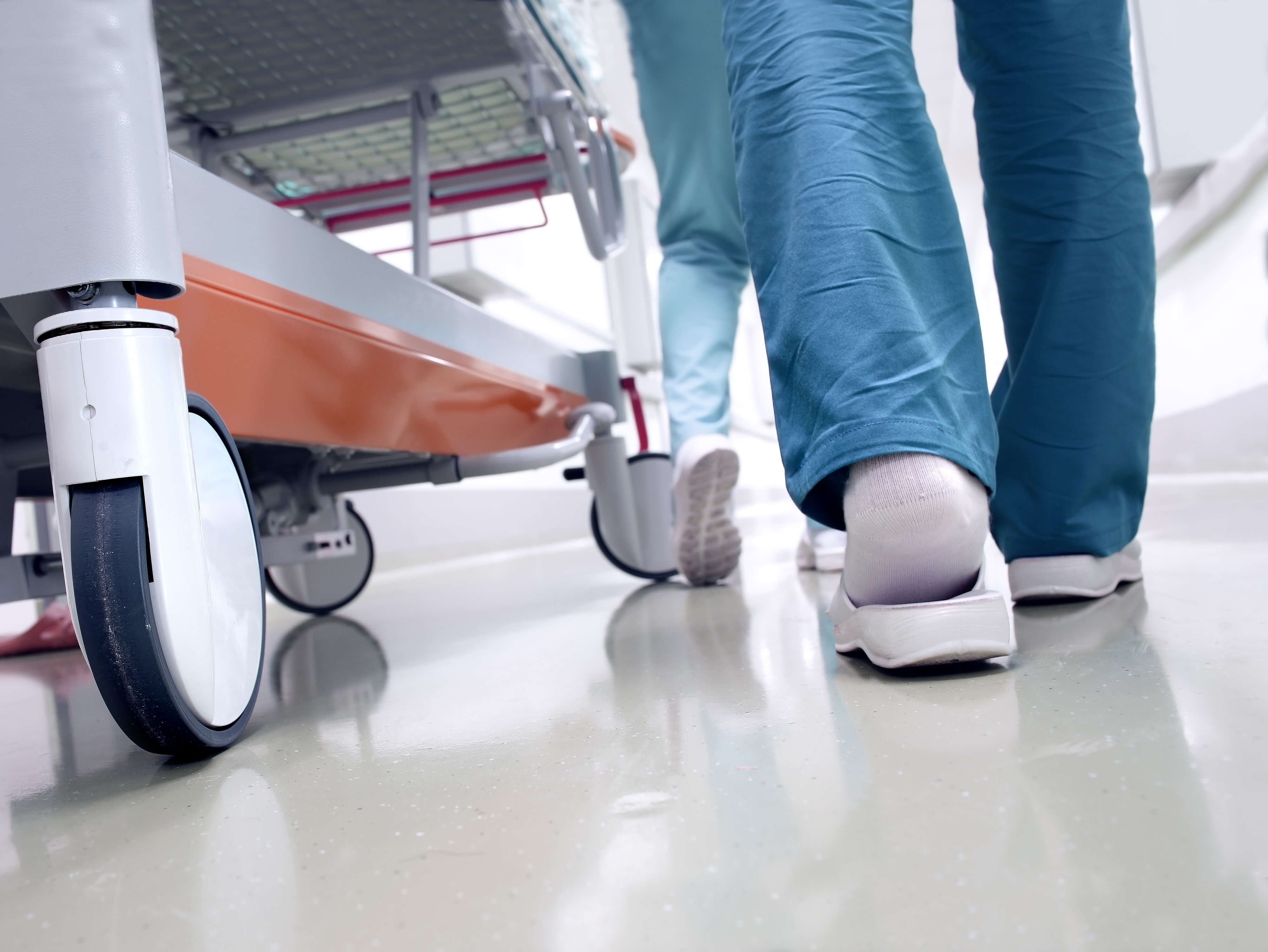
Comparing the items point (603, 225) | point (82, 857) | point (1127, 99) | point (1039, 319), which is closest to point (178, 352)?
point (82, 857)

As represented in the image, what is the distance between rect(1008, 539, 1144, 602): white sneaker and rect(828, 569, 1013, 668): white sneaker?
0.84 ft

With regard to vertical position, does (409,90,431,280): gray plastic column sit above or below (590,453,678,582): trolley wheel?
above

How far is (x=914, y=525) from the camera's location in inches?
23.6

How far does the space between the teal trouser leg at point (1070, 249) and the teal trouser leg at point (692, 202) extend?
1.90ft

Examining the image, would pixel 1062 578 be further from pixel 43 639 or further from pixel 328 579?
pixel 43 639

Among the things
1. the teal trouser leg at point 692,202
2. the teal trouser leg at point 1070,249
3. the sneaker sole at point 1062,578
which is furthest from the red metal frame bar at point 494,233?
the sneaker sole at point 1062,578

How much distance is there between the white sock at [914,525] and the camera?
0.60 m

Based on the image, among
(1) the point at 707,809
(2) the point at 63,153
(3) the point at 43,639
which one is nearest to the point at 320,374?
(2) the point at 63,153

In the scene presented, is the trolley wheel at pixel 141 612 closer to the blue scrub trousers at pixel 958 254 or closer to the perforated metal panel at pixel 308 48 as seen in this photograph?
the blue scrub trousers at pixel 958 254

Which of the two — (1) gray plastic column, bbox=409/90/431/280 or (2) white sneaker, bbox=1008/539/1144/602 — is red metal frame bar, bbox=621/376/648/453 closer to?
(1) gray plastic column, bbox=409/90/431/280

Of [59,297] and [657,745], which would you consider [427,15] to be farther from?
[657,745]

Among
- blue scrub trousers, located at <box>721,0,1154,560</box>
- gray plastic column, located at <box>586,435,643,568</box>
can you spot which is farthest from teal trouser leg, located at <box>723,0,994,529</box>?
gray plastic column, located at <box>586,435,643,568</box>

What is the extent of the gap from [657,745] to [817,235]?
13.8 inches

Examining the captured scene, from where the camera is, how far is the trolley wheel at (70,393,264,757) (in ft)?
1.69
